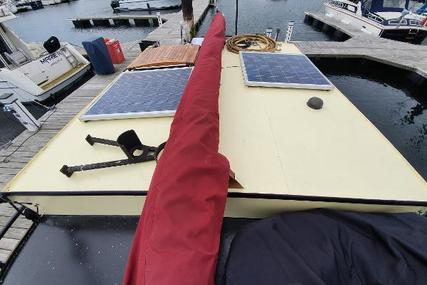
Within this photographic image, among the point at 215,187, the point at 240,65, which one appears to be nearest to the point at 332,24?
the point at 240,65

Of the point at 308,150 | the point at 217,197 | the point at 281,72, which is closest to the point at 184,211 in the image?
the point at 217,197

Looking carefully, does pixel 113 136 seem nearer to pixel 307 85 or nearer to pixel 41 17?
pixel 307 85

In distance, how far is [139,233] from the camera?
1.65 meters

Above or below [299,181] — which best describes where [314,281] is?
above

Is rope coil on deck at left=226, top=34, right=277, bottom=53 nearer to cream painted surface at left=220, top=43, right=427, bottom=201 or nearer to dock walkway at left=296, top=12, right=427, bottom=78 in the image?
cream painted surface at left=220, top=43, right=427, bottom=201

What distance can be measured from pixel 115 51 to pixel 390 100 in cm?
1269

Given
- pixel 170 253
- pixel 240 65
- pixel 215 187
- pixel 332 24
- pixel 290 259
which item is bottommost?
pixel 332 24

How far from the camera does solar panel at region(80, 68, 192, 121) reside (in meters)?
3.57

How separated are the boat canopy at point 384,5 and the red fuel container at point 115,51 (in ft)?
57.7

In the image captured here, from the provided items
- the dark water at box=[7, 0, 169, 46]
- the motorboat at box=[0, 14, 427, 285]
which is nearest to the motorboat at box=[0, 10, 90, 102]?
the motorboat at box=[0, 14, 427, 285]

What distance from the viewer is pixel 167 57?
5.43 meters

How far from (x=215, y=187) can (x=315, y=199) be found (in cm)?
110

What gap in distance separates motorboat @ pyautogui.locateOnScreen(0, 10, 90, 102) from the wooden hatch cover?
6687 mm

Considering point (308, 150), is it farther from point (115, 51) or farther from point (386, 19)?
point (386, 19)
